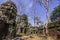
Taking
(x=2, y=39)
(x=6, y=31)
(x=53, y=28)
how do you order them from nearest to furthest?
(x=2, y=39) < (x=6, y=31) < (x=53, y=28)

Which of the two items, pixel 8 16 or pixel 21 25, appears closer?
pixel 8 16

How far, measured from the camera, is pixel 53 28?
750 inches

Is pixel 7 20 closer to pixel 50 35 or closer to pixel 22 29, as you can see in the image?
pixel 50 35

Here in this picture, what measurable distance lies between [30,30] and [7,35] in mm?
21616

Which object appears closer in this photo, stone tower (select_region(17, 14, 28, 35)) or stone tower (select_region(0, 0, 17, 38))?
stone tower (select_region(0, 0, 17, 38))

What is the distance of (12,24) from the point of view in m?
17.1

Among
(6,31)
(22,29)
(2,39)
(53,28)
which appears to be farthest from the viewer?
(22,29)

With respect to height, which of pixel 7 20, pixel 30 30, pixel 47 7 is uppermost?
pixel 47 7

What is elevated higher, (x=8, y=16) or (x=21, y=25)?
(x=8, y=16)

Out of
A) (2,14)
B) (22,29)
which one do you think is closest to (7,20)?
(2,14)

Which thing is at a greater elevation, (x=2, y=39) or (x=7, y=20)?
(x=7, y=20)

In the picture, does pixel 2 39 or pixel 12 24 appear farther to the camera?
pixel 12 24

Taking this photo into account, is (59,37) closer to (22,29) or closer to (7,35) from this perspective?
(7,35)

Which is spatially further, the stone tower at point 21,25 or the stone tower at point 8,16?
the stone tower at point 21,25
